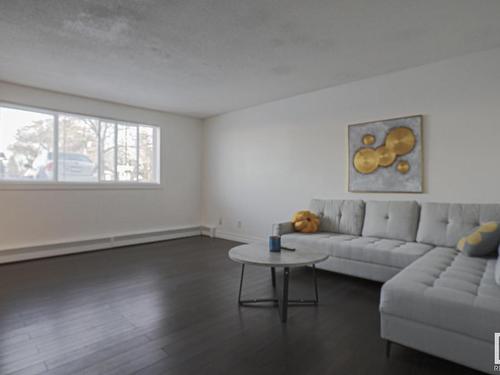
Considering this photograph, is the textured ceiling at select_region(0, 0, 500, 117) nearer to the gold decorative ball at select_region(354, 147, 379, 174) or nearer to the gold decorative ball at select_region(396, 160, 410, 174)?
the gold decorative ball at select_region(354, 147, 379, 174)

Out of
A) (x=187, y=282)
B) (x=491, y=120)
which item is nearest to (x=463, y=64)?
(x=491, y=120)

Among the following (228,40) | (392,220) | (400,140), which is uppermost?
(228,40)

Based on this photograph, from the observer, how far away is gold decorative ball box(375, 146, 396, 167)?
3.65 m

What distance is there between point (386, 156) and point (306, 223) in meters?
1.30

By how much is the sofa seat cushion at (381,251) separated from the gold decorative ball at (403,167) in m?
0.88

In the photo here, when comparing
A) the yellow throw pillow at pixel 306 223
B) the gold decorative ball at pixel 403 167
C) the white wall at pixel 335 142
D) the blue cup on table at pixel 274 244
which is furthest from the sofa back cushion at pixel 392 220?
the blue cup on table at pixel 274 244

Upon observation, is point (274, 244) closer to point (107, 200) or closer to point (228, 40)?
point (228, 40)

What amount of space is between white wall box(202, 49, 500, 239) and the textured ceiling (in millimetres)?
243

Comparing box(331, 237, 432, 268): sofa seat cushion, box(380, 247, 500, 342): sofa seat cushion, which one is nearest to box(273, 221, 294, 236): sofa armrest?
box(331, 237, 432, 268): sofa seat cushion

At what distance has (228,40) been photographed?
2814 millimetres

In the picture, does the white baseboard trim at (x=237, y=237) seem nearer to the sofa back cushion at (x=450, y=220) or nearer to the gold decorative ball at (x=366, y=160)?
the gold decorative ball at (x=366, y=160)

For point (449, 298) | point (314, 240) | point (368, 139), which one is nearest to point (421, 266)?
point (449, 298)

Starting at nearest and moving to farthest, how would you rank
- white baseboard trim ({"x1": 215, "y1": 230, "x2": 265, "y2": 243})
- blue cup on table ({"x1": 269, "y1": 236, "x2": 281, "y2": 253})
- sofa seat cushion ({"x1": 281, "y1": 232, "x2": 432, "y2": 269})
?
1. blue cup on table ({"x1": 269, "y1": 236, "x2": 281, "y2": 253})
2. sofa seat cushion ({"x1": 281, "y1": 232, "x2": 432, "y2": 269})
3. white baseboard trim ({"x1": 215, "y1": 230, "x2": 265, "y2": 243})

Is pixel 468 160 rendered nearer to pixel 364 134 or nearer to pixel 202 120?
pixel 364 134
